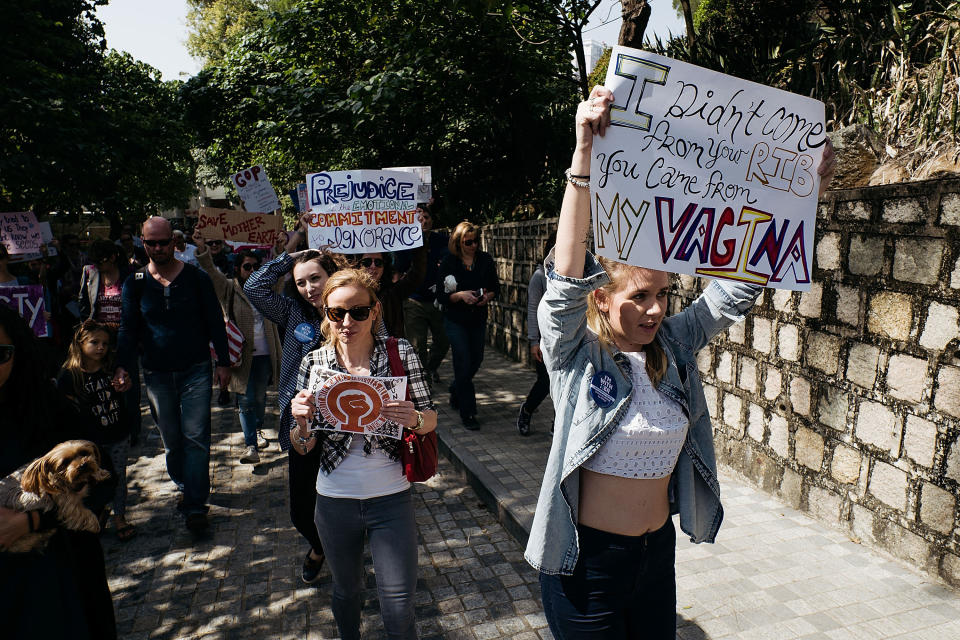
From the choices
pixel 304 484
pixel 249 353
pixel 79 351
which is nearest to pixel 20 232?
pixel 249 353

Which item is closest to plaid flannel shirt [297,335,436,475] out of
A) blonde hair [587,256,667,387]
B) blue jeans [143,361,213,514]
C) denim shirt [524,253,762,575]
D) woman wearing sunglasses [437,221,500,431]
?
denim shirt [524,253,762,575]

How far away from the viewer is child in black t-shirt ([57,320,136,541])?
14.4 feet

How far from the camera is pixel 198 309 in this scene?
4754mm

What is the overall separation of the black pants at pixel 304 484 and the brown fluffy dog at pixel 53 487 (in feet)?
4.89

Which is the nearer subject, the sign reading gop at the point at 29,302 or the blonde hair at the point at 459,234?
the sign reading gop at the point at 29,302

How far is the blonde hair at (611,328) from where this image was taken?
2164 mm

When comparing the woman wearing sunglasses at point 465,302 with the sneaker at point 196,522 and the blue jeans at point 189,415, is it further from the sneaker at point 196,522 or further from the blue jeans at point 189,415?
the sneaker at point 196,522

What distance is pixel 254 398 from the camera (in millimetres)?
6082

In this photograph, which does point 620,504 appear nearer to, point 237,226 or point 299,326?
point 299,326

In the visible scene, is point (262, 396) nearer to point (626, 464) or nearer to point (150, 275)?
point (150, 275)

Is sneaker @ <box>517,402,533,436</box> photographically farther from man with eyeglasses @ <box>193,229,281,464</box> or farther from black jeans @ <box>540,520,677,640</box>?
black jeans @ <box>540,520,677,640</box>

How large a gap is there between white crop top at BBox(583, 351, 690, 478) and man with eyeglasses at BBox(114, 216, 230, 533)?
3.50 metres

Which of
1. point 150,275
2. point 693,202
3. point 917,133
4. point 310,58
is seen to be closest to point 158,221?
point 150,275

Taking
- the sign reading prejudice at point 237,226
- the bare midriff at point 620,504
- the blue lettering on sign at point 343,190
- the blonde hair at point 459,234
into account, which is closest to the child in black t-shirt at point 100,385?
the blue lettering on sign at point 343,190
